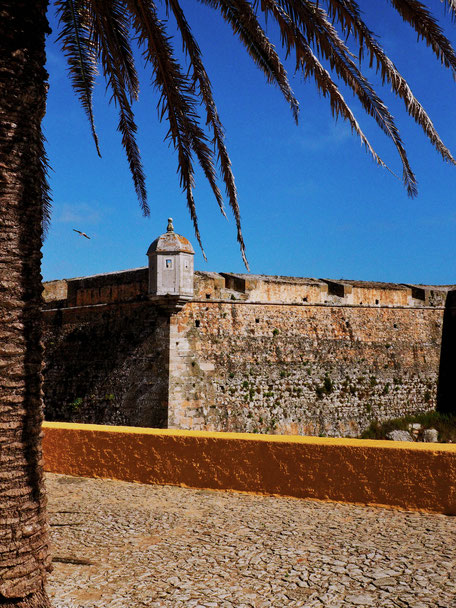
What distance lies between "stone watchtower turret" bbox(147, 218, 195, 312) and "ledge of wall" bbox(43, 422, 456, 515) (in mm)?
4997

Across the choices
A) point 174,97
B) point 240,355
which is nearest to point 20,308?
point 174,97

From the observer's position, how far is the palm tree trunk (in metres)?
3.06

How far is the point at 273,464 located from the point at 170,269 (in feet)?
21.1

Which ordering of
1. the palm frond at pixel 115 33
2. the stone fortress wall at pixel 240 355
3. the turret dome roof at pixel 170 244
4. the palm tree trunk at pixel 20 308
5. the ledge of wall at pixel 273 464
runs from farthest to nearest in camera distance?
the stone fortress wall at pixel 240 355
the turret dome roof at pixel 170 244
the ledge of wall at pixel 273 464
the palm frond at pixel 115 33
the palm tree trunk at pixel 20 308

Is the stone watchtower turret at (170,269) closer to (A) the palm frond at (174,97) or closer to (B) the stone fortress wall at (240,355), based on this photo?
(B) the stone fortress wall at (240,355)

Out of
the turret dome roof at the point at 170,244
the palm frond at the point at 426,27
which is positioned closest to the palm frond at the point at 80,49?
the palm frond at the point at 426,27

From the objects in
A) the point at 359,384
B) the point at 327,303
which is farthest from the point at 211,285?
the point at 359,384

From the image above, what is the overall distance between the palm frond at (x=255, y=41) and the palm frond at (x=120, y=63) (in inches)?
29.1

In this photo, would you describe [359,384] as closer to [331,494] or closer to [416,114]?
[331,494]

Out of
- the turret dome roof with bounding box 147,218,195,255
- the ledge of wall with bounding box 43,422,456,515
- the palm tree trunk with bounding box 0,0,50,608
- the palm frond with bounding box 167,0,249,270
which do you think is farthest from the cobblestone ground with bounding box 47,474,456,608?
the turret dome roof with bounding box 147,218,195,255

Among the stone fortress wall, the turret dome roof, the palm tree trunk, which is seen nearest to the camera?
the palm tree trunk

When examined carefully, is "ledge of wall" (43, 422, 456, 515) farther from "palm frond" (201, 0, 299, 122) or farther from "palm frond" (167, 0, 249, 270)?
"palm frond" (201, 0, 299, 122)

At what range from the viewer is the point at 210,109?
457 cm

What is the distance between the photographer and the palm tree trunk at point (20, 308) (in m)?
3.06
